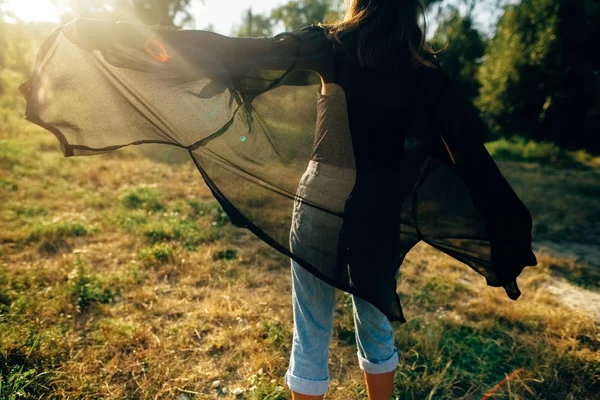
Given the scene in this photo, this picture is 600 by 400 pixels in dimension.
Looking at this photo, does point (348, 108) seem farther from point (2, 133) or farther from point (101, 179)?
point (2, 133)

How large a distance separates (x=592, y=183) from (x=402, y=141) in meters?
10.5

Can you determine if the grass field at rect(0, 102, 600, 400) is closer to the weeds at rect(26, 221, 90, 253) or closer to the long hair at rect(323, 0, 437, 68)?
the weeds at rect(26, 221, 90, 253)

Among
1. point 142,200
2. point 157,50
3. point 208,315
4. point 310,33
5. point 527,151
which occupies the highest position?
point 310,33

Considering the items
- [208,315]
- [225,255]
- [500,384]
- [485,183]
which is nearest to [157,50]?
[485,183]

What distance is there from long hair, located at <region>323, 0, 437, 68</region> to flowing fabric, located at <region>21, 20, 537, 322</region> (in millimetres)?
48

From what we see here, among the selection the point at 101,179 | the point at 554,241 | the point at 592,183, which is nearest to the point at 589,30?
→ the point at 592,183

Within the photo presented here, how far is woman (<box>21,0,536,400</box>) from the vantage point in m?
1.38

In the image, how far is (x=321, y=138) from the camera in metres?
1.54

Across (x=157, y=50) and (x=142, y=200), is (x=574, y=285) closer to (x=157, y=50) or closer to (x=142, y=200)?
(x=157, y=50)

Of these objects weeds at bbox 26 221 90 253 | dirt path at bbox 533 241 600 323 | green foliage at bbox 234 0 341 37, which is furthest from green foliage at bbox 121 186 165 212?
green foliage at bbox 234 0 341 37

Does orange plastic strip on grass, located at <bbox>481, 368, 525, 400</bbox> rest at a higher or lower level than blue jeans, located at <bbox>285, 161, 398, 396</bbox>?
lower

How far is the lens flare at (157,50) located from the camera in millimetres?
1373

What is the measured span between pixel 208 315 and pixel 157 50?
2305mm

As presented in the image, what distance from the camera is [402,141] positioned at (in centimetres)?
153
